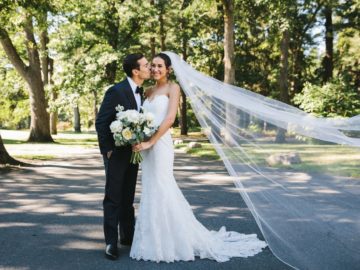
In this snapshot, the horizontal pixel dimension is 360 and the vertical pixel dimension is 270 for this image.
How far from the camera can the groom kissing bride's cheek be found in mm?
4812

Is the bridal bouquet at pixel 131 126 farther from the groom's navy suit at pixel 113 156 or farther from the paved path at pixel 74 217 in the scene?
the paved path at pixel 74 217

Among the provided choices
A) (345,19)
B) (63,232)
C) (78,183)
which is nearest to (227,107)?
(63,232)

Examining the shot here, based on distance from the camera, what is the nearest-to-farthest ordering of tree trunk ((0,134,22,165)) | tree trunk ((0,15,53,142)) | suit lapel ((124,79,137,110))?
suit lapel ((124,79,137,110))
tree trunk ((0,134,22,165))
tree trunk ((0,15,53,142))

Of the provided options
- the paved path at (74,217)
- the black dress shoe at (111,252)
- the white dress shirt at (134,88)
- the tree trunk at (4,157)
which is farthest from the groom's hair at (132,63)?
the tree trunk at (4,157)

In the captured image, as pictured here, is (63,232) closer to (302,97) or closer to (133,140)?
(133,140)

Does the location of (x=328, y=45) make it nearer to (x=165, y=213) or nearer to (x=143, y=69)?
(x=143, y=69)

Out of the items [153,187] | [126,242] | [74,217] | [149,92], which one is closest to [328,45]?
[74,217]

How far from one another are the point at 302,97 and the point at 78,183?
9405mm

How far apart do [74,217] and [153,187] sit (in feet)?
7.54

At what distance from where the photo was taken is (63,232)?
5824 mm

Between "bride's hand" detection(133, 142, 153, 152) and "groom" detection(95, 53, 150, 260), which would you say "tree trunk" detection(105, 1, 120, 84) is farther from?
"bride's hand" detection(133, 142, 153, 152)

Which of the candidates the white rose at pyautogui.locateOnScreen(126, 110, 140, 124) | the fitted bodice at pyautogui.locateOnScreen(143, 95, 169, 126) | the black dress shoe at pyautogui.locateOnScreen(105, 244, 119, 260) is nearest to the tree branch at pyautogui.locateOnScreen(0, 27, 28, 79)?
the fitted bodice at pyautogui.locateOnScreen(143, 95, 169, 126)

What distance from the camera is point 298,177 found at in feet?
14.6

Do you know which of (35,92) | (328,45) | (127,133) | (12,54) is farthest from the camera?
(328,45)
